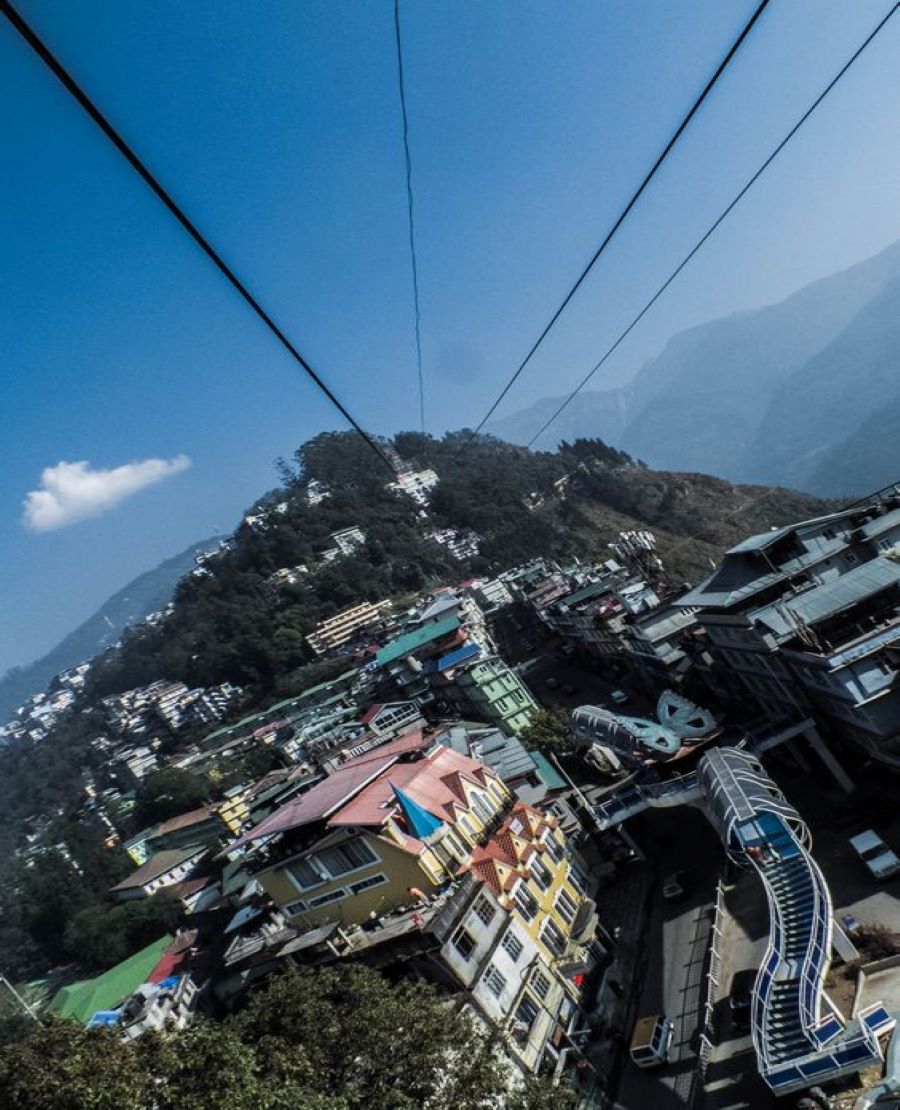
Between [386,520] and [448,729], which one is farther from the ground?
[386,520]

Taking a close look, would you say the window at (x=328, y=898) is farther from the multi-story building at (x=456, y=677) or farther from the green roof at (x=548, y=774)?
the multi-story building at (x=456, y=677)

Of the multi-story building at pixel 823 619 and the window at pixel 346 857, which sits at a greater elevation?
the window at pixel 346 857

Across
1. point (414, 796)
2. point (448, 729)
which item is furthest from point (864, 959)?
point (448, 729)

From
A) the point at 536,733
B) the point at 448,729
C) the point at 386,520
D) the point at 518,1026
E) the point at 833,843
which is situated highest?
the point at 386,520

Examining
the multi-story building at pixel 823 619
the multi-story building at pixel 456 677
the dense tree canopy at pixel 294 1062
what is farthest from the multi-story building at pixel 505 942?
the multi-story building at pixel 456 677

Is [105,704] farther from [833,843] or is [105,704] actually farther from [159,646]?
[833,843]

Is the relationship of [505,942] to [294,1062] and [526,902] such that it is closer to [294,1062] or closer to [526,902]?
[526,902]
